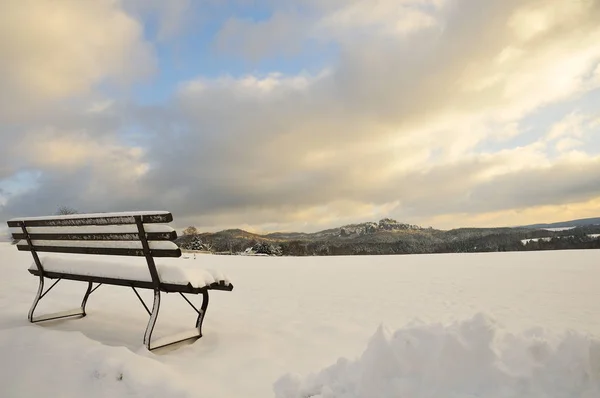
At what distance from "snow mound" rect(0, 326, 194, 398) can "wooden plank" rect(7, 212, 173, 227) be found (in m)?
1.14

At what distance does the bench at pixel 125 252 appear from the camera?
12.5 feet

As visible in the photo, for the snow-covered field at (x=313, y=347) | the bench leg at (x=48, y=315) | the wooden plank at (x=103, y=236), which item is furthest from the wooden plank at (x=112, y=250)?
the snow-covered field at (x=313, y=347)

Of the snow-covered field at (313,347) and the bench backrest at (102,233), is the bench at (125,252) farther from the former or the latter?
the snow-covered field at (313,347)

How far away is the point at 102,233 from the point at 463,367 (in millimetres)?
3635

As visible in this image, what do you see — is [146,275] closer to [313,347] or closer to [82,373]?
[82,373]

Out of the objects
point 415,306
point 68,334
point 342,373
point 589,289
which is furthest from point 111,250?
point 589,289

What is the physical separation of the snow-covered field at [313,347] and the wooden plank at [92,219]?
111 cm

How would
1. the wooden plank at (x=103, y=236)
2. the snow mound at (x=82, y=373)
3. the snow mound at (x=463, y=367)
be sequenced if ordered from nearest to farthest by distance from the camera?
the snow mound at (x=463, y=367) < the snow mound at (x=82, y=373) < the wooden plank at (x=103, y=236)

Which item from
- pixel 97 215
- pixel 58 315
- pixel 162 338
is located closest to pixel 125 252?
pixel 97 215

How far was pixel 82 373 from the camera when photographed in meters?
3.11

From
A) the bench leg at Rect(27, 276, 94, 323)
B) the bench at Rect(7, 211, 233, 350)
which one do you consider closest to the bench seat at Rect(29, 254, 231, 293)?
the bench at Rect(7, 211, 233, 350)

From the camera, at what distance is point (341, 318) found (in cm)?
608

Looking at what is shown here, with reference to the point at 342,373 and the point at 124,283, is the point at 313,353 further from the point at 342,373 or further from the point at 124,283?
the point at 124,283

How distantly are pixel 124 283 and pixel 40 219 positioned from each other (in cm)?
166
